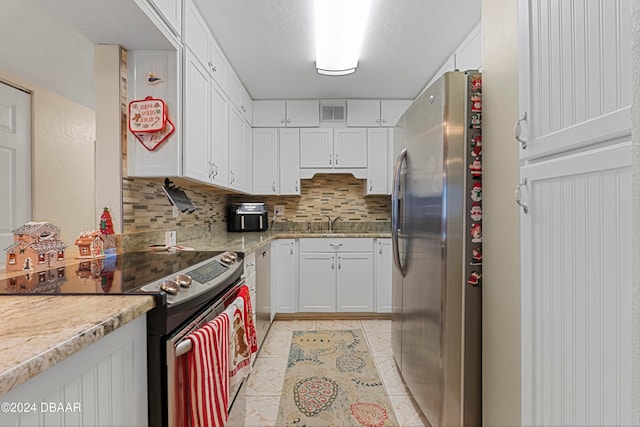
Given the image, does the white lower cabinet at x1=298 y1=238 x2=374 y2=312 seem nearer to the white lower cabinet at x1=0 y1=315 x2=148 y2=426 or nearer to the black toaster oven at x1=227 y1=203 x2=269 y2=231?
the black toaster oven at x1=227 y1=203 x2=269 y2=231

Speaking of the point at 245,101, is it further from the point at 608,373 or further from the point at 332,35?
the point at 608,373

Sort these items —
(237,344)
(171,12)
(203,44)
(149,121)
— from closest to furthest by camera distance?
(237,344), (171,12), (149,121), (203,44)

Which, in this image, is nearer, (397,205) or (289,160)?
(397,205)

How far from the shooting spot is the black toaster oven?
3592mm

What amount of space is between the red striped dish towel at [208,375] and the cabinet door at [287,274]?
2.18m

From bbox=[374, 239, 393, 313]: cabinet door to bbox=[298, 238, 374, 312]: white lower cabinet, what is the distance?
0.24 feet

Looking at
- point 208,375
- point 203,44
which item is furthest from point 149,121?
point 208,375

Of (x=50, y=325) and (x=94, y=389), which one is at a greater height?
(x=50, y=325)

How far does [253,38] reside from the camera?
234cm

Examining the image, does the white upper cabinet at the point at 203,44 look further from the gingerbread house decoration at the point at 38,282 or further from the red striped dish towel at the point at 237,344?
the red striped dish towel at the point at 237,344

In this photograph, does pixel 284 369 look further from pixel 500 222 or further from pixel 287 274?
pixel 500 222

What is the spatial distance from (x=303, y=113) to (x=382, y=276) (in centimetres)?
200

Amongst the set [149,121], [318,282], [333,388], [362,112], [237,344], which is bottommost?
[333,388]

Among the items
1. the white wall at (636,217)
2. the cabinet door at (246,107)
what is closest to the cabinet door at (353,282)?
the cabinet door at (246,107)
